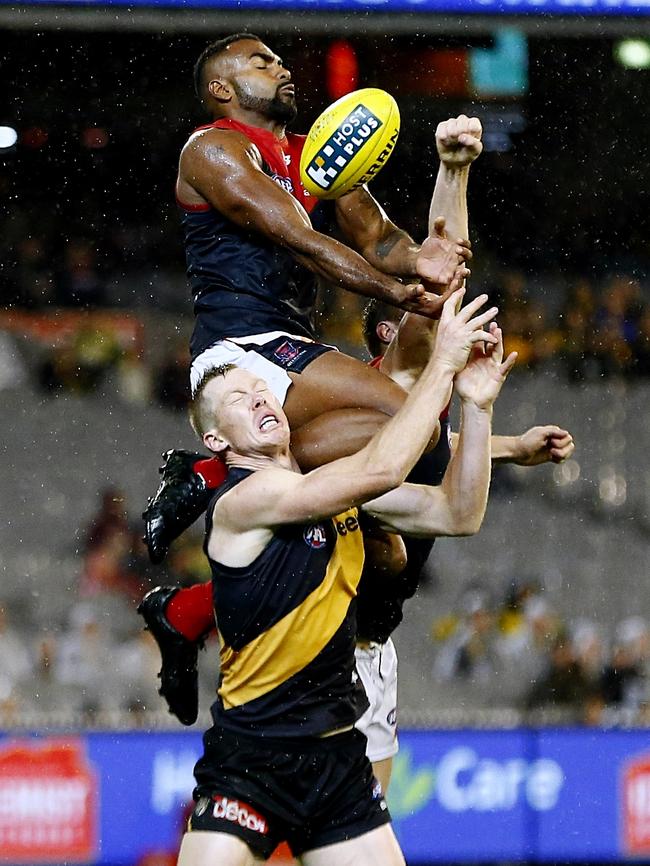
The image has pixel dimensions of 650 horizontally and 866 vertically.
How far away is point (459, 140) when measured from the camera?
513cm

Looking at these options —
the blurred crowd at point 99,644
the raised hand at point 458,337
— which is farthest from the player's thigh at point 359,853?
the blurred crowd at point 99,644

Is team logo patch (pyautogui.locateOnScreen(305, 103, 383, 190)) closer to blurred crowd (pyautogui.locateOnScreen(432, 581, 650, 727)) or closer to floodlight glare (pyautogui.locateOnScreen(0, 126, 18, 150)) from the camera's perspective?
blurred crowd (pyautogui.locateOnScreen(432, 581, 650, 727))

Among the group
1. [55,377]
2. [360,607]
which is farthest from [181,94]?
[360,607]

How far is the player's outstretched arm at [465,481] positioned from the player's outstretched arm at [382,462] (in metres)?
0.17

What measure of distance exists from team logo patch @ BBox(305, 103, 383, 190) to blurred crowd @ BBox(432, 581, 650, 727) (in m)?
7.25

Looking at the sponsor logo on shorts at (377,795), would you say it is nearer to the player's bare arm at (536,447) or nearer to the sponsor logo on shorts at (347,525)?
the sponsor logo on shorts at (347,525)

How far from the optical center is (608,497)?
44.4 feet

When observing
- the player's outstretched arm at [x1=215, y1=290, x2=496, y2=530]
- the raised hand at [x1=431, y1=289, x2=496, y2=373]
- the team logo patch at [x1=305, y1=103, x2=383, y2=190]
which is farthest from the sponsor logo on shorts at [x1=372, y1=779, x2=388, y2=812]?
the team logo patch at [x1=305, y1=103, x2=383, y2=190]

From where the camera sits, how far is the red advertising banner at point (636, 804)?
9.72 metres

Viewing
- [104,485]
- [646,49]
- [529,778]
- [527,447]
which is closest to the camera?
[527,447]

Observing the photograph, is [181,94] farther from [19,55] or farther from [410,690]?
[410,690]

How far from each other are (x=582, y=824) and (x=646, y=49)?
5.57 metres

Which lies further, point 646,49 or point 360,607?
point 646,49

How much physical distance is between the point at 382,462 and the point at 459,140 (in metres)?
A: 1.18
